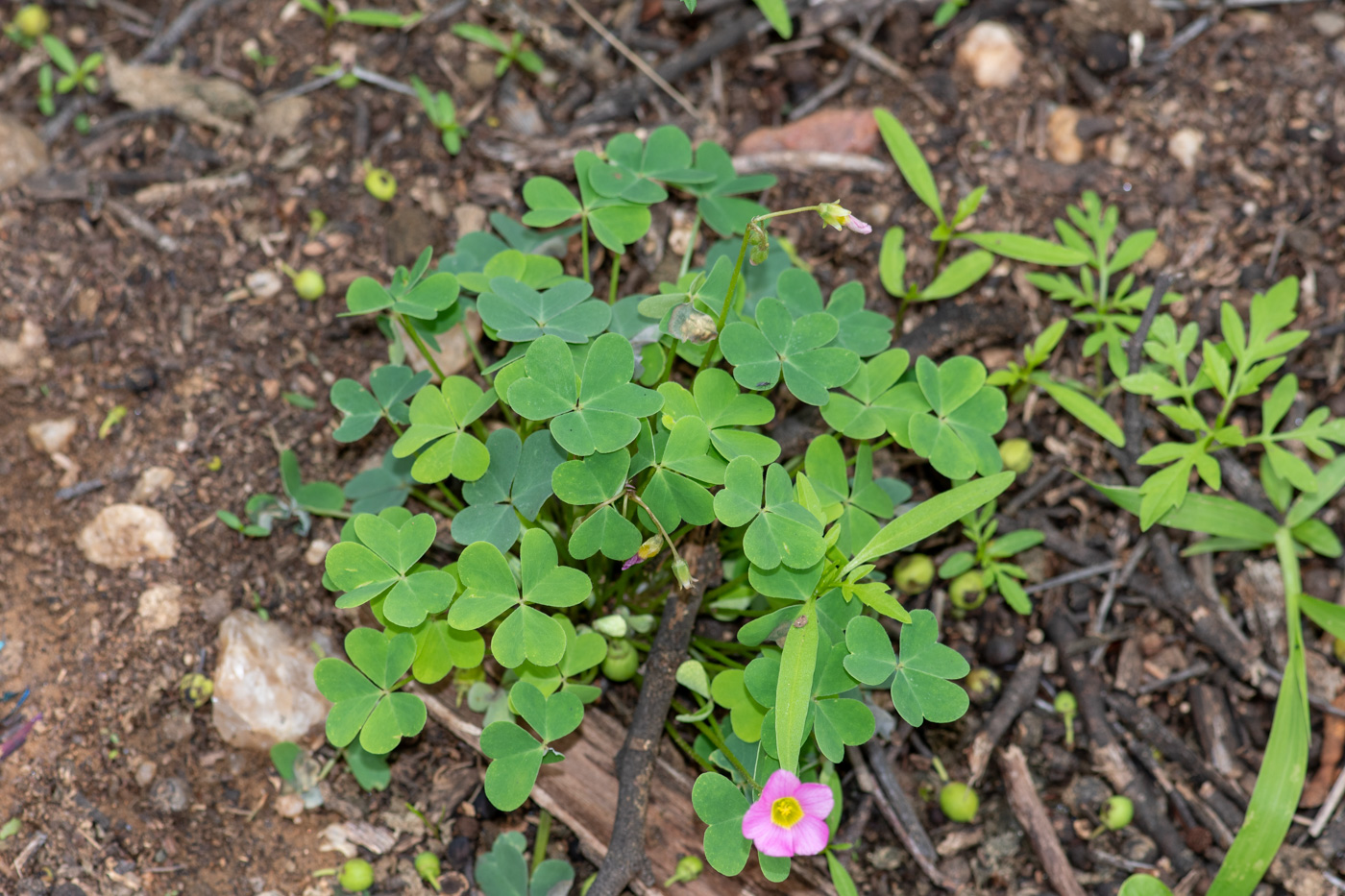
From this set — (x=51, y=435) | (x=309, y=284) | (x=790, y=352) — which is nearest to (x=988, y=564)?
(x=790, y=352)

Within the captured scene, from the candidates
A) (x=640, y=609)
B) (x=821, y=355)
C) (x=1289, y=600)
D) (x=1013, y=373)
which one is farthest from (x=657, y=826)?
(x=1289, y=600)

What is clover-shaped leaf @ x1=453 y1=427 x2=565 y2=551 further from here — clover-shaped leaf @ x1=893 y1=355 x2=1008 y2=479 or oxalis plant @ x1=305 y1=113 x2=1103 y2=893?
clover-shaped leaf @ x1=893 y1=355 x2=1008 y2=479

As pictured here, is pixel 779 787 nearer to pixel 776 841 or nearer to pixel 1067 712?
pixel 776 841

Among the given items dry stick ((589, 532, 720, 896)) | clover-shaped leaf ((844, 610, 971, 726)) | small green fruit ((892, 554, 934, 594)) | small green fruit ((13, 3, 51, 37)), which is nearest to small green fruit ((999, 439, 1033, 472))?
small green fruit ((892, 554, 934, 594))

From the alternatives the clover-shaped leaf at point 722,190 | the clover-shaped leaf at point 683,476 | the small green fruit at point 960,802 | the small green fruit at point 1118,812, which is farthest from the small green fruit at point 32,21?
the small green fruit at point 1118,812

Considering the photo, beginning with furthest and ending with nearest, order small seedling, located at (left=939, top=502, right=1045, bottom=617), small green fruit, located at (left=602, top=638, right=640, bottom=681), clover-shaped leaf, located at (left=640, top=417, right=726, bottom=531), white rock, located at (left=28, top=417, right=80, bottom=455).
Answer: white rock, located at (left=28, top=417, right=80, bottom=455) < small seedling, located at (left=939, top=502, right=1045, bottom=617) < small green fruit, located at (left=602, top=638, right=640, bottom=681) < clover-shaped leaf, located at (left=640, top=417, right=726, bottom=531)

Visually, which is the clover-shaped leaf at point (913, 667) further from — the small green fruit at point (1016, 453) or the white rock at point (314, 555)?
the white rock at point (314, 555)
